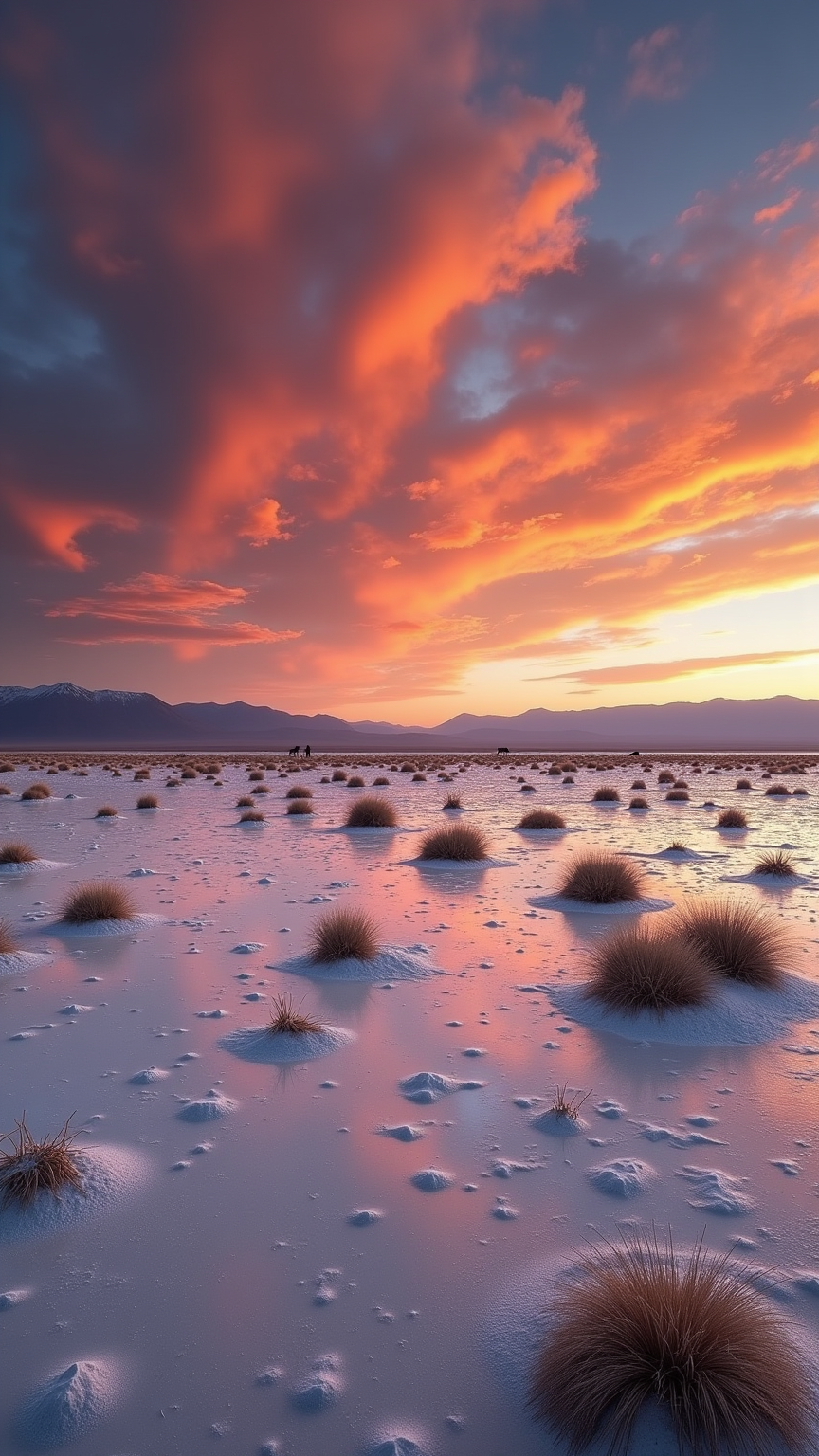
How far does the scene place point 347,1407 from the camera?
2.47 m

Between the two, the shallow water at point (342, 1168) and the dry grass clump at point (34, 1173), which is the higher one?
the dry grass clump at point (34, 1173)

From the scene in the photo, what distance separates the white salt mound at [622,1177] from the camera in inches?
145

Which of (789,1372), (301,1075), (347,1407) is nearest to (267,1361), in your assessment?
(347,1407)

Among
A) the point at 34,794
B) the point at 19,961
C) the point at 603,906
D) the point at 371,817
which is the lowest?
the point at 603,906

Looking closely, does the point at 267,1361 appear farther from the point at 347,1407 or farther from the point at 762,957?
the point at 762,957

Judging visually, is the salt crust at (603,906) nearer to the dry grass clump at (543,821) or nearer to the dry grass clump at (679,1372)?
the dry grass clump at (679,1372)

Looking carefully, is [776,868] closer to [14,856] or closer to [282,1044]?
[282,1044]

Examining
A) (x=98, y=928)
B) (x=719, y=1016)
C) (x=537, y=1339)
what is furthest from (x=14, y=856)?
(x=537, y=1339)

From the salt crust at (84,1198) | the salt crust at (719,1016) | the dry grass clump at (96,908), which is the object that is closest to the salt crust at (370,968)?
the salt crust at (719,1016)

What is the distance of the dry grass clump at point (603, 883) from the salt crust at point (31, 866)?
9272 millimetres

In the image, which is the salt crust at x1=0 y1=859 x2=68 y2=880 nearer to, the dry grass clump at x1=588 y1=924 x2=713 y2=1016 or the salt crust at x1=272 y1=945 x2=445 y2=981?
the salt crust at x1=272 y1=945 x2=445 y2=981

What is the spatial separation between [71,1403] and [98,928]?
708 centimetres

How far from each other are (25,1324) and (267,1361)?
101 cm

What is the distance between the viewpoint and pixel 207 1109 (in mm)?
4543
